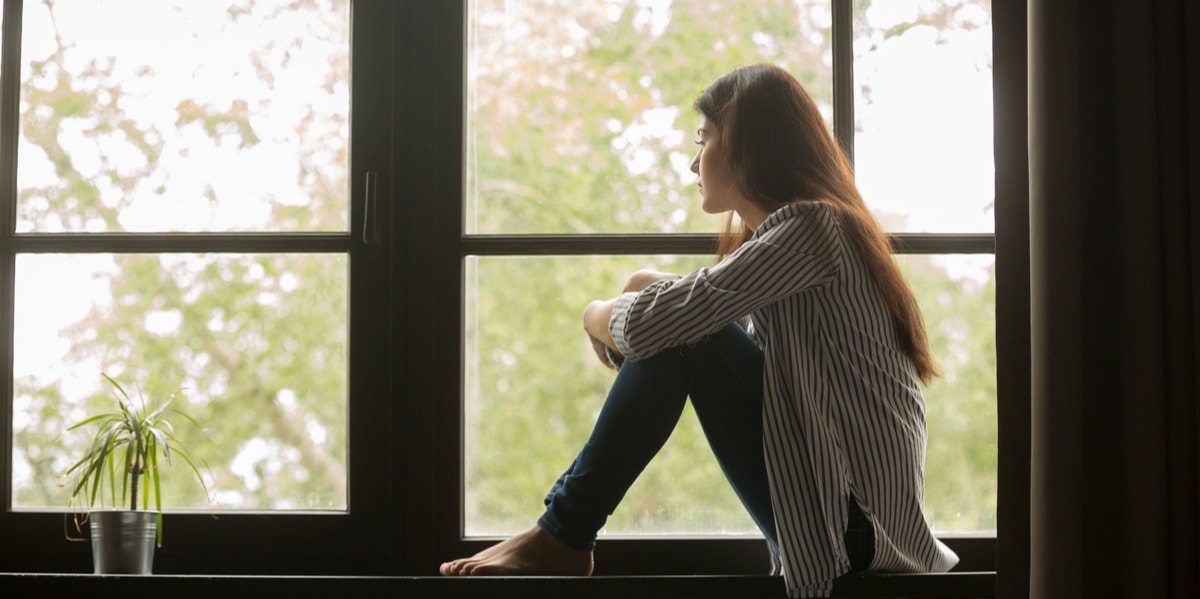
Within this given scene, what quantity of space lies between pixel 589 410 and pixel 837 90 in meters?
0.67

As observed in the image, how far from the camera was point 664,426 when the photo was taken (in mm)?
1466

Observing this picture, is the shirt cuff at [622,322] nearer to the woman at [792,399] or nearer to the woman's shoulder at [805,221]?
the woman at [792,399]

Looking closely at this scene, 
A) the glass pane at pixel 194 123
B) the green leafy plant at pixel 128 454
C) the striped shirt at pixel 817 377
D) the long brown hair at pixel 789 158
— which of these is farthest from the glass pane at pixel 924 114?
the green leafy plant at pixel 128 454

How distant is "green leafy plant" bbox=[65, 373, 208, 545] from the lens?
168cm

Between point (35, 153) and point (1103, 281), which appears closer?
point (1103, 281)

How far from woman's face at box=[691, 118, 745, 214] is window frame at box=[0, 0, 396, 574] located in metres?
0.54

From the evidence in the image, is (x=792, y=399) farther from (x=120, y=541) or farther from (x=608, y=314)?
(x=120, y=541)

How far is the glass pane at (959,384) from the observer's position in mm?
1808

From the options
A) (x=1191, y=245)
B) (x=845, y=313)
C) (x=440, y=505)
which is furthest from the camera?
(x=440, y=505)

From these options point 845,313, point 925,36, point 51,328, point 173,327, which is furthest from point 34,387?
point 925,36

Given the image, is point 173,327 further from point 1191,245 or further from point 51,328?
point 1191,245

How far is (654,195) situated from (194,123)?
2.58ft

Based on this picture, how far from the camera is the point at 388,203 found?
6.00 feet

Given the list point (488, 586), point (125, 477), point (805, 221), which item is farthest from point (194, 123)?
point (805, 221)
